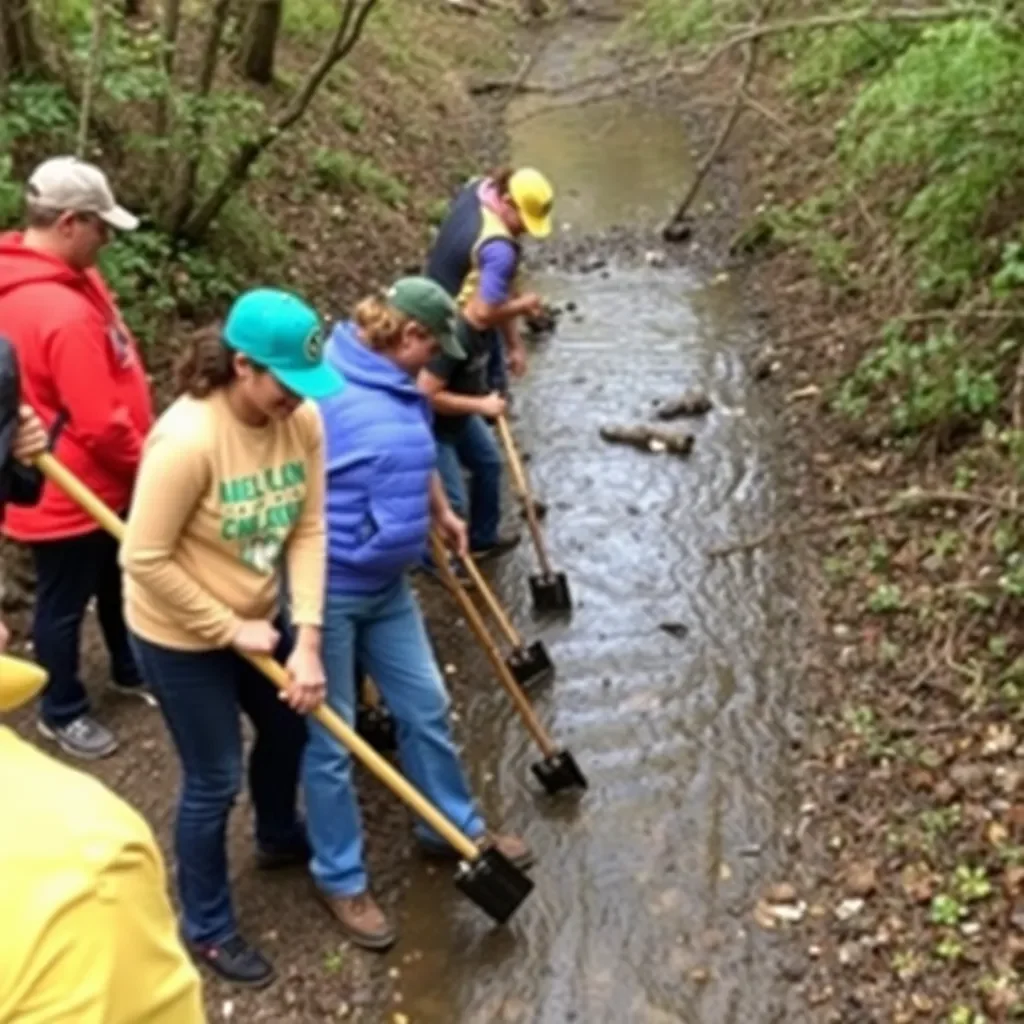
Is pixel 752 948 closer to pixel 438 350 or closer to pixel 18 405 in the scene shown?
pixel 438 350

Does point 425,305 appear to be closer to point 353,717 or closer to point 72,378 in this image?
point 72,378

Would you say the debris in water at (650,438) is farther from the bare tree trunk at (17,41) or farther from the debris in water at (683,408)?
the bare tree trunk at (17,41)

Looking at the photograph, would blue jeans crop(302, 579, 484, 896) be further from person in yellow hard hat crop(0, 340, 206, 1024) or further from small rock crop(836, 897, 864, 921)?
person in yellow hard hat crop(0, 340, 206, 1024)

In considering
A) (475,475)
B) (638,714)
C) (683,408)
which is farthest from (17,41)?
(638,714)

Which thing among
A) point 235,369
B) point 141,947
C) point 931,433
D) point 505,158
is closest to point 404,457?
point 235,369

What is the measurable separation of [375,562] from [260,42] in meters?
8.74

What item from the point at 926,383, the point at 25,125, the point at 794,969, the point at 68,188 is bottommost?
the point at 794,969

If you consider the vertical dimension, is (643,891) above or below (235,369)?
below

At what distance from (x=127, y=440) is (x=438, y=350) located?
1.16m

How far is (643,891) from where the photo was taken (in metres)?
5.16

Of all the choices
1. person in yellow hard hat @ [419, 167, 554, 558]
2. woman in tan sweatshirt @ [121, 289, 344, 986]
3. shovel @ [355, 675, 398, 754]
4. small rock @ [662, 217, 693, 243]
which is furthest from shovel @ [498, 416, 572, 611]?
small rock @ [662, 217, 693, 243]

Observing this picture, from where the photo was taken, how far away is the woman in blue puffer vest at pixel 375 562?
14.8 ft

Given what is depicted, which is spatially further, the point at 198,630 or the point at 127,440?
the point at 127,440

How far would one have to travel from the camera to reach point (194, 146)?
8398mm
